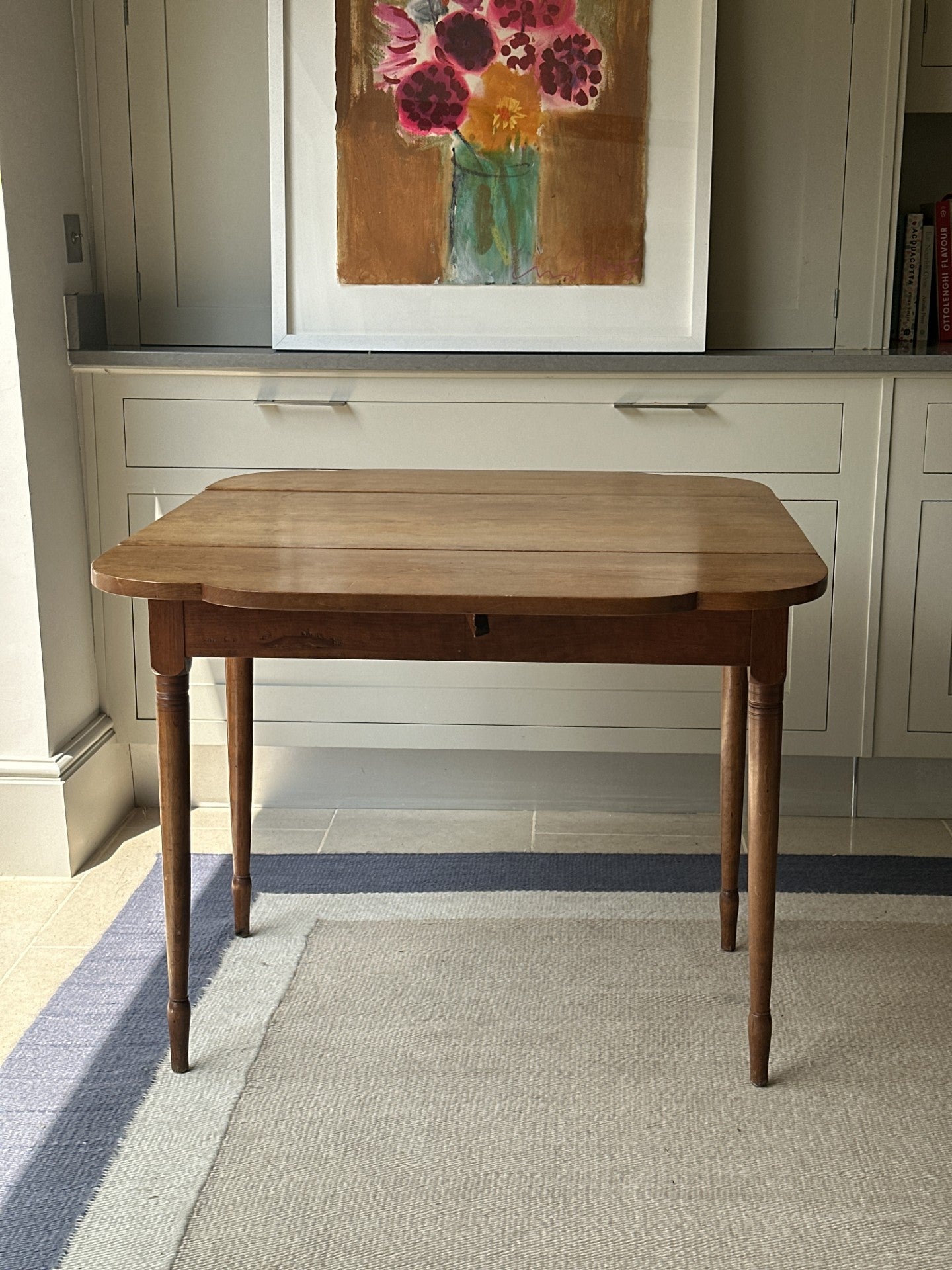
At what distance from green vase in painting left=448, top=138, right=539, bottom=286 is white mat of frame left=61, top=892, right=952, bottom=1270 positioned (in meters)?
1.39

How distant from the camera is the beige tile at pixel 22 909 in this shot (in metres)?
2.41

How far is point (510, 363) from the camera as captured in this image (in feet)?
8.96

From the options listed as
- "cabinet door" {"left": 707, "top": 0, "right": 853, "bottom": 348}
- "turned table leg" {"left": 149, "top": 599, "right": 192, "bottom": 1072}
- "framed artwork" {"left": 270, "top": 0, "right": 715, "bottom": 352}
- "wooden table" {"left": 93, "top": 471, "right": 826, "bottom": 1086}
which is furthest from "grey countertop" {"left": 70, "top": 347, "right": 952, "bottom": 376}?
"turned table leg" {"left": 149, "top": 599, "right": 192, "bottom": 1072}

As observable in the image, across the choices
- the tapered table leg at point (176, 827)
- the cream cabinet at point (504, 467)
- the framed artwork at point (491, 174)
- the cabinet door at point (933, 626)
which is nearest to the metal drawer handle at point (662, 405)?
the cream cabinet at point (504, 467)

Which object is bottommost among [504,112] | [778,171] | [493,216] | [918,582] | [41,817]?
[41,817]

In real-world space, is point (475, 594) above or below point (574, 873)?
above

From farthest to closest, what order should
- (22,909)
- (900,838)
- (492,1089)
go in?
(900,838)
(22,909)
(492,1089)

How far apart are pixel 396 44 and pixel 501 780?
1.68 metres

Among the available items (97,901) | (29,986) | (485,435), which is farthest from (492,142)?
(29,986)

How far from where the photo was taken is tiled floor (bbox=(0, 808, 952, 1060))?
102 inches

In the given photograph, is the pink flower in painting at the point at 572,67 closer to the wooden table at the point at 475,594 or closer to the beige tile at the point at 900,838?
the wooden table at the point at 475,594

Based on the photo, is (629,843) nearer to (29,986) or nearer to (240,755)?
(240,755)

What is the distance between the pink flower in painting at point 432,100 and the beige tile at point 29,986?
1877mm

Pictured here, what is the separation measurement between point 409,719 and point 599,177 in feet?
4.21
